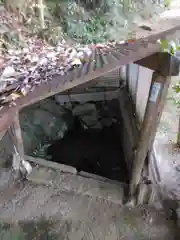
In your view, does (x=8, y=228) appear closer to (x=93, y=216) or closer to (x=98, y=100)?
(x=93, y=216)

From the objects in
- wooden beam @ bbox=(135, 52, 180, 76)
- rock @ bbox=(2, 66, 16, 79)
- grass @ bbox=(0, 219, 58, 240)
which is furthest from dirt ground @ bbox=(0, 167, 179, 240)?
rock @ bbox=(2, 66, 16, 79)

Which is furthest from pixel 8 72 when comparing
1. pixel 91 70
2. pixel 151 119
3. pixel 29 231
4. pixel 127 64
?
pixel 29 231

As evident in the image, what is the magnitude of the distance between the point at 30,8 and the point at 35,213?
7.33 ft

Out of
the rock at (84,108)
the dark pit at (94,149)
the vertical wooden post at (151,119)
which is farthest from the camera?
the rock at (84,108)

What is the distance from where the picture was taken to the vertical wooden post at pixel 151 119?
1.95m

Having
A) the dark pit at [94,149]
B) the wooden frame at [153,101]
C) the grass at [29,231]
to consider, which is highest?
the wooden frame at [153,101]

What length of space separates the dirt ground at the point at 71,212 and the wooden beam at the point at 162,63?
4.21ft

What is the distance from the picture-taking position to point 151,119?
6.95ft

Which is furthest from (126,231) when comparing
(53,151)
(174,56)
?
(53,151)

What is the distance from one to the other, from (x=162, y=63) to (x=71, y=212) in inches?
60.7

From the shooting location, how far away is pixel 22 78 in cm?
145

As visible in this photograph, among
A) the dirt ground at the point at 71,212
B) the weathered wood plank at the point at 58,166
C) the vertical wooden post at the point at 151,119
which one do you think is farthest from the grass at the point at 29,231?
the vertical wooden post at the point at 151,119

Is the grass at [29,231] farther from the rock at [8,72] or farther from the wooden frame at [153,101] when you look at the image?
the rock at [8,72]

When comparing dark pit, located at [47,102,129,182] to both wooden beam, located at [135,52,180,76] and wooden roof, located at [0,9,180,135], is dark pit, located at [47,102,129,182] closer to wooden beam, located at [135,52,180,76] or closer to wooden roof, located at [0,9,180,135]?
wooden beam, located at [135,52,180,76]
